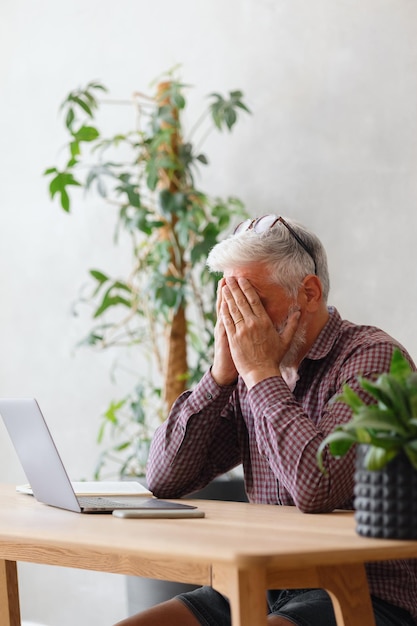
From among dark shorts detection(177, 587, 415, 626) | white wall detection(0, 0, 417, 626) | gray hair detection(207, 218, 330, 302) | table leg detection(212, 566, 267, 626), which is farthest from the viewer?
white wall detection(0, 0, 417, 626)

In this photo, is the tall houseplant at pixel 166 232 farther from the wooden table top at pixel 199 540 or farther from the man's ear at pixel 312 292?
the wooden table top at pixel 199 540

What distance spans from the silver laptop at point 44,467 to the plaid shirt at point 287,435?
7.1 inches

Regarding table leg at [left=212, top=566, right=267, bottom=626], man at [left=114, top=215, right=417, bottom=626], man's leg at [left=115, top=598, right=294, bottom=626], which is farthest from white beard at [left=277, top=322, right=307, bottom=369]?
table leg at [left=212, top=566, right=267, bottom=626]

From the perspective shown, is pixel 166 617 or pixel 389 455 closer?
pixel 389 455

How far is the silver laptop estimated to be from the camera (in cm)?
161

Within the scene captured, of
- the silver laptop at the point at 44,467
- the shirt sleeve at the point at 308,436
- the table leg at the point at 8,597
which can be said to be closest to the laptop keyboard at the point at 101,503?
the silver laptop at the point at 44,467

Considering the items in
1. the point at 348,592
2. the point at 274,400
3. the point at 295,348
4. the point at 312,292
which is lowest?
the point at 348,592

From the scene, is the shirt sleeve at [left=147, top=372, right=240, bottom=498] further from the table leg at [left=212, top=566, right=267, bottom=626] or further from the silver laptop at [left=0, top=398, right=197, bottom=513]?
the table leg at [left=212, top=566, right=267, bottom=626]

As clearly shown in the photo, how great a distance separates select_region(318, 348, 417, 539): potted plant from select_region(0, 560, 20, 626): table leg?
29.0 inches

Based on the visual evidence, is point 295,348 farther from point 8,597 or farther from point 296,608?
point 8,597

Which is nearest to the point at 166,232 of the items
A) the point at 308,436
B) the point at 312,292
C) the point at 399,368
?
the point at 312,292

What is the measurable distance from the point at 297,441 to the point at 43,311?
2211mm

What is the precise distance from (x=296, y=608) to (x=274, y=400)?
1.17 feet

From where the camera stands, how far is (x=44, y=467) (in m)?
1.68
